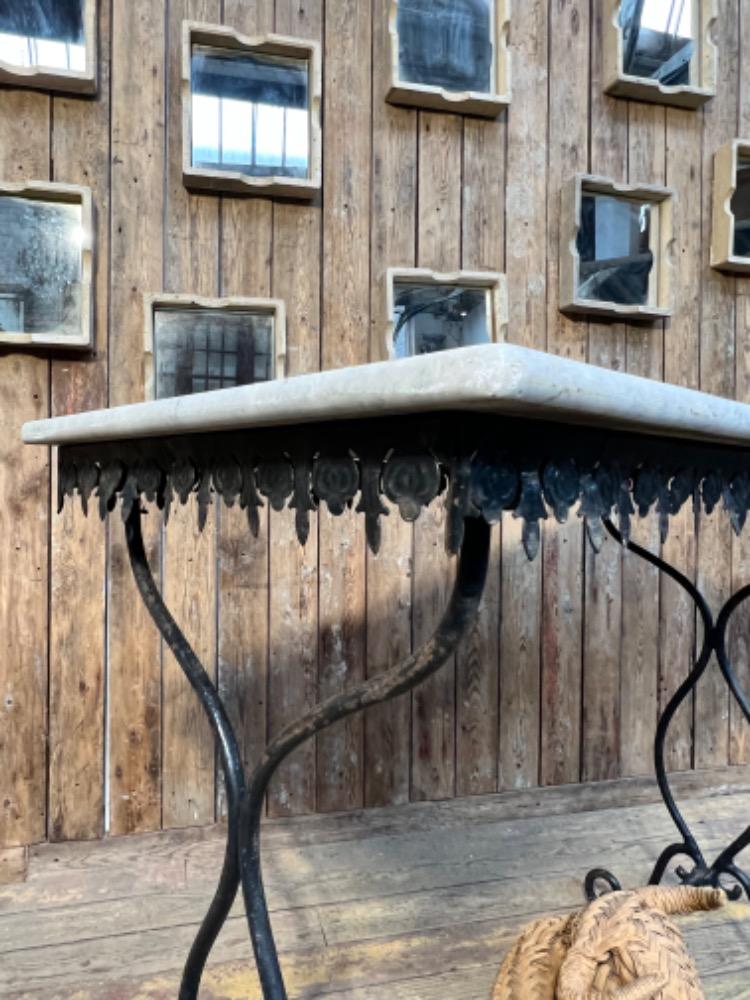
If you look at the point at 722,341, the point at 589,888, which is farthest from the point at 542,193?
the point at 589,888

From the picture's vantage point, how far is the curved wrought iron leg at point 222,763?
0.84 meters

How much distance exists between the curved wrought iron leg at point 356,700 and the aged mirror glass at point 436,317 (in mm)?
1025

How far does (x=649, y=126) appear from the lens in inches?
69.1

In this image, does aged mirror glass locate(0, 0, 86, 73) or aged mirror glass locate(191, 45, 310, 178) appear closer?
aged mirror glass locate(0, 0, 86, 73)

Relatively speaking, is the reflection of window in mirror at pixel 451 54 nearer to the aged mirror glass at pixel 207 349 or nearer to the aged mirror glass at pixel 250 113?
the aged mirror glass at pixel 250 113

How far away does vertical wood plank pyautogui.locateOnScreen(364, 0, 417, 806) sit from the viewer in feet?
5.21

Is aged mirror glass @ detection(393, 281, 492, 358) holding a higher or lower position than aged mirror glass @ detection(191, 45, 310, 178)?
lower

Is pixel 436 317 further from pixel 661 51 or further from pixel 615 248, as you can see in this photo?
pixel 661 51

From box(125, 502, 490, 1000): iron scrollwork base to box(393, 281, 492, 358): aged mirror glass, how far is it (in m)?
0.82

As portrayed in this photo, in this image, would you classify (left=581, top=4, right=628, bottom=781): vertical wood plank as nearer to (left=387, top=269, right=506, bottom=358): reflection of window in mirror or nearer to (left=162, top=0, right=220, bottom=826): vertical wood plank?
(left=387, top=269, right=506, bottom=358): reflection of window in mirror

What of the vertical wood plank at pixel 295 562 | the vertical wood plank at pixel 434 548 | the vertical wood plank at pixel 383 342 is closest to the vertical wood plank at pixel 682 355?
the vertical wood plank at pixel 434 548

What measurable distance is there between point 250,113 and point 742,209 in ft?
4.02

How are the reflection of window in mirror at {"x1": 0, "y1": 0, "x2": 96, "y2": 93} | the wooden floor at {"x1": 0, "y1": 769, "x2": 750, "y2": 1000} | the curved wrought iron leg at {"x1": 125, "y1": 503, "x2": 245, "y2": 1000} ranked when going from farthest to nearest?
the reflection of window in mirror at {"x1": 0, "y1": 0, "x2": 96, "y2": 93} → the wooden floor at {"x1": 0, "y1": 769, "x2": 750, "y2": 1000} → the curved wrought iron leg at {"x1": 125, "y1": 503, "x2": 245, "y2": 1000}

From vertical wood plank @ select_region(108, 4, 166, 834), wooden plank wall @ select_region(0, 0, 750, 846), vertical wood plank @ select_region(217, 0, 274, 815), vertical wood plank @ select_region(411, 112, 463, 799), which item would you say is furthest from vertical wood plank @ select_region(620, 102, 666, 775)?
vertical wood plank @ select_region(108, 4, 166, 834)
